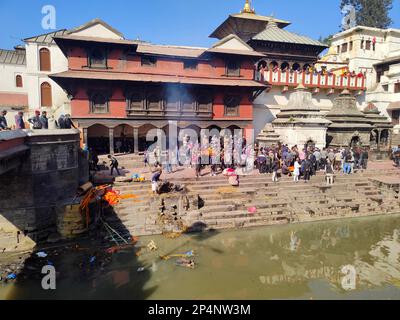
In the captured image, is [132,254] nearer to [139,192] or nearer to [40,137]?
[139,192]

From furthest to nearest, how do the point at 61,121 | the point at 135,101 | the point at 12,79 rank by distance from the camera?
the point at 12,79, the point at 135,101, the point at 61,121

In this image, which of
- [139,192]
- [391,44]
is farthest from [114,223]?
[391,44]

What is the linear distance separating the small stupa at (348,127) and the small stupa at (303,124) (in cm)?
189

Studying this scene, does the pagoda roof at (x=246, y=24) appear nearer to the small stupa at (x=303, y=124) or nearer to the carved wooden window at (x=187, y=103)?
the small stupa at (x=303, y=124)

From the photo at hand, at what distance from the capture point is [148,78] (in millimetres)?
20172

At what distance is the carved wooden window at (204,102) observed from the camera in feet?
71.5

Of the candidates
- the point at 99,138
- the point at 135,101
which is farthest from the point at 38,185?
the point at 99,138

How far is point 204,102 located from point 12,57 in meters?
24.4

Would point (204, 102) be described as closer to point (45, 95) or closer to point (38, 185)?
point (38, 185)

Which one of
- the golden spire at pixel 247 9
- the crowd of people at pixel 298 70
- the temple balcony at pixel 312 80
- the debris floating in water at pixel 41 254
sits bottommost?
the debris floating in water at pixel 41 254

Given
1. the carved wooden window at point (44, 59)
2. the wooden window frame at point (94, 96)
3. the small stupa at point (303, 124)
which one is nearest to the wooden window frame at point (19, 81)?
the carved wooden window at point (44, 59)

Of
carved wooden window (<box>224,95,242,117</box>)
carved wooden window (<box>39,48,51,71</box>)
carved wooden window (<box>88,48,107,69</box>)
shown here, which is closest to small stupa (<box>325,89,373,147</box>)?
carved wooden window (<box>224,95,242,117</box>)

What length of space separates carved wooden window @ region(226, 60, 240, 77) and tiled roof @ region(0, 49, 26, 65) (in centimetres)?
2382

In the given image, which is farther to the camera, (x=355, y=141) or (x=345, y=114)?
(x=345, y=114)
